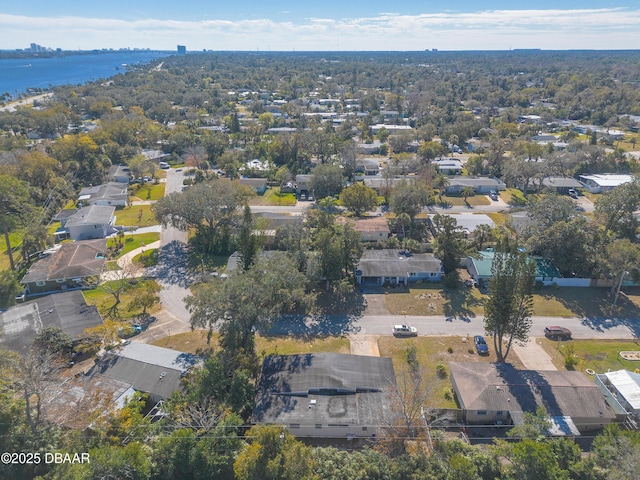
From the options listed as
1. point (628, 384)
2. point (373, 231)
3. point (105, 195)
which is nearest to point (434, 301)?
point (373, 231)

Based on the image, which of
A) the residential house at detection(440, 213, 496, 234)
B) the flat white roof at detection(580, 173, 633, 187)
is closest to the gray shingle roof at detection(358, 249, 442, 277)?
the residential house at detection(440, 213, 496, 234)

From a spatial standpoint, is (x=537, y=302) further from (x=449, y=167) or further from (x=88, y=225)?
(x=88, y=225)

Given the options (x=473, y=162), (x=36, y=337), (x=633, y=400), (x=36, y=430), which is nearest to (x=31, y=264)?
(x=36, y=337)

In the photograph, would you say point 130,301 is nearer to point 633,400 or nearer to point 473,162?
point 633,400

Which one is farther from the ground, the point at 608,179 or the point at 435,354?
the point at 608,179

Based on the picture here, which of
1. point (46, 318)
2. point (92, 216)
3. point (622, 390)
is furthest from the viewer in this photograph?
point (92, 216)
